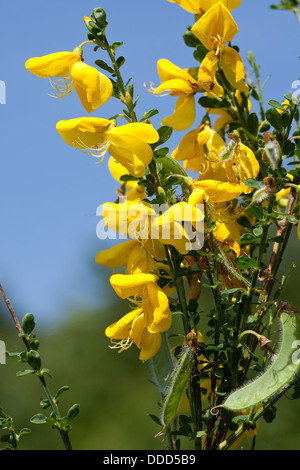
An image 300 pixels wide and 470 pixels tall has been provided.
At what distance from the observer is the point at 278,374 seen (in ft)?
2.64

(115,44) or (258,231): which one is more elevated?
(115,44)

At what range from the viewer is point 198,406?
0.88 m

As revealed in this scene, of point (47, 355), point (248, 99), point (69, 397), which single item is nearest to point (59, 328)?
point (47, 355)

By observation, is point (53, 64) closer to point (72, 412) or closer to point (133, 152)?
point (133, 152)

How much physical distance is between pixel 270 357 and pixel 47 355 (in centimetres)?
767

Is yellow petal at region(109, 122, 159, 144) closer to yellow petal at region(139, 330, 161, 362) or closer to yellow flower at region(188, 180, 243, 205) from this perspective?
yellow flower at region(188, 180, 243, 205)

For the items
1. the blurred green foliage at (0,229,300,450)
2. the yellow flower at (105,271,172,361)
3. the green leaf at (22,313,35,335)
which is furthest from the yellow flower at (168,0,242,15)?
the blurred green foliage at (0,229,300,450)

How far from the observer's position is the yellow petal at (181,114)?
3.37ft

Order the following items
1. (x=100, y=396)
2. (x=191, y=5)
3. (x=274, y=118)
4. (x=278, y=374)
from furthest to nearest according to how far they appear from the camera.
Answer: (x=100, y=396) → (x=191, y=5) → (x=274, y=118) → (x=278, y=374)

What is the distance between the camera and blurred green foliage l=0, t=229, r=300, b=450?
571cm

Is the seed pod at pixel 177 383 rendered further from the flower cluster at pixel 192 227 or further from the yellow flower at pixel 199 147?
the yellow flower at pixel 199 147

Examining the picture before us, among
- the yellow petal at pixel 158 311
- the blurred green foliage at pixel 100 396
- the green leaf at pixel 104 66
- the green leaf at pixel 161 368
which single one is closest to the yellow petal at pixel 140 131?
the green leaf at pixel 104 66

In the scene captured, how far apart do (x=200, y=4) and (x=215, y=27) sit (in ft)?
0.19

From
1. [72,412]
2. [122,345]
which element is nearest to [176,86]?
[122,345]
